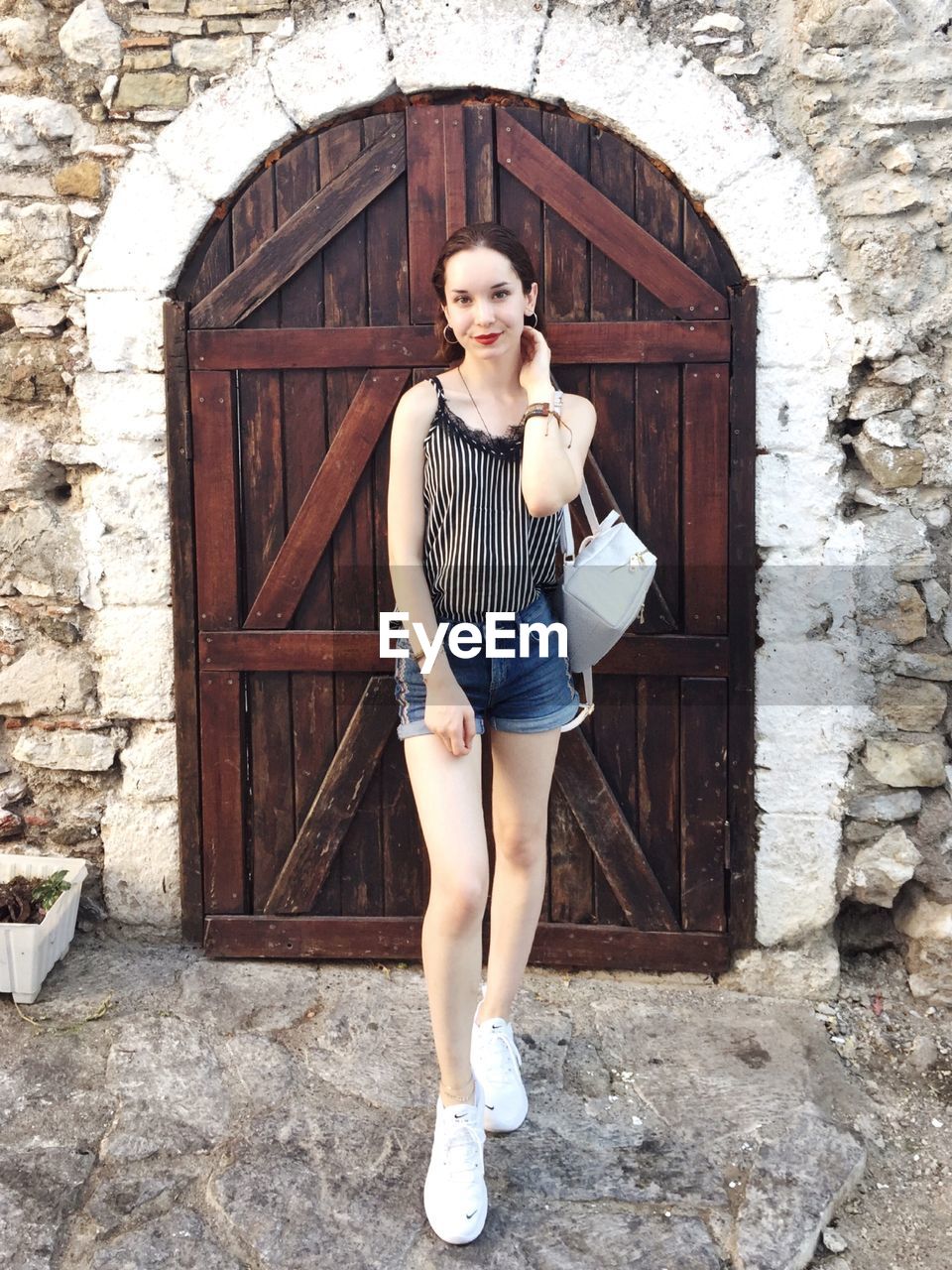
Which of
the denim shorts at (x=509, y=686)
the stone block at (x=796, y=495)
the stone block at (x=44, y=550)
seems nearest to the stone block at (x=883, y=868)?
the stone block at (x=796, y=495)

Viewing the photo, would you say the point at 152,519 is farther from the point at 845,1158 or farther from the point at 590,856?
the point at 845,1158

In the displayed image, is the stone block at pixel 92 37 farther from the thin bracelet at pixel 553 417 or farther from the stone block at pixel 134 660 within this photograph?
the thin bracelet at pixel 553 417

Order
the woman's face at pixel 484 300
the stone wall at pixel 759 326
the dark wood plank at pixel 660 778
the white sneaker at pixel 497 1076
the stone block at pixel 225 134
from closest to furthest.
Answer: the woman's face at pixel 484 300 → the white sneaker at pixel 497 1076 → the stone wall at pixel 759 326 → the stone block at pixel 225 134 → the dark wood plank at pixel 660 778

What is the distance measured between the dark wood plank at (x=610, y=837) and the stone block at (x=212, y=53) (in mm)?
2228

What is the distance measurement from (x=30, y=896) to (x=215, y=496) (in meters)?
1.33

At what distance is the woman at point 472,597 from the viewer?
7.55 ft

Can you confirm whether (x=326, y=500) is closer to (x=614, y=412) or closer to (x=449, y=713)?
(x=614, y=412)

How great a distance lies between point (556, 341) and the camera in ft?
10.5

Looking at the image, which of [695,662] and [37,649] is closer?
[695,662]

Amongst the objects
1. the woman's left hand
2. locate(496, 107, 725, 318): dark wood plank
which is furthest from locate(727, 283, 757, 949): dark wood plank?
the woman's left hand

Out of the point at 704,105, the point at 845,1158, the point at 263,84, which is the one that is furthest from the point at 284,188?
the point at 845,1158

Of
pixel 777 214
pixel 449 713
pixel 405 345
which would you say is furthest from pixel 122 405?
pixel 777 214

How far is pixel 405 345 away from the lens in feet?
10.6

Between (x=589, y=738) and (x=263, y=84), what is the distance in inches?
84.8
